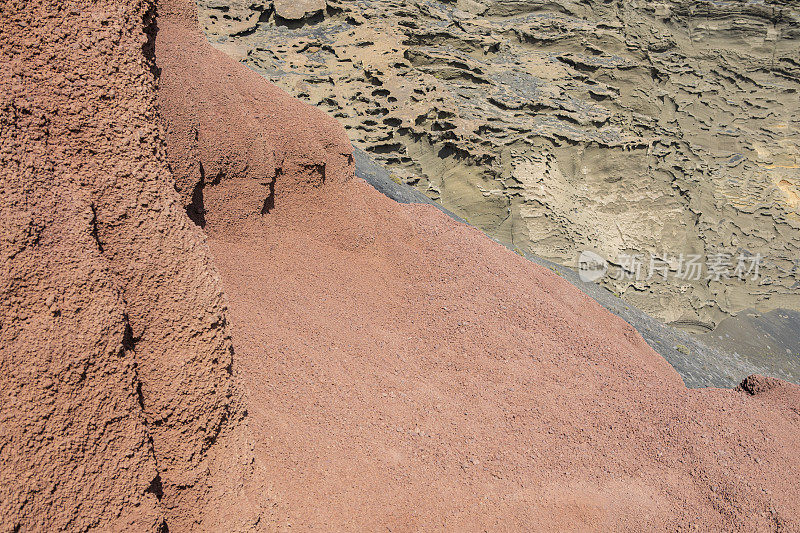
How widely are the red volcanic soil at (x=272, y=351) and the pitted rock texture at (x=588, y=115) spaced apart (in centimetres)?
657

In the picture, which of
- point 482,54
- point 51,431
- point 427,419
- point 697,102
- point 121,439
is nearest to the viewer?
point 51,431

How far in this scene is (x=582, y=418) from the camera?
4.04 metres

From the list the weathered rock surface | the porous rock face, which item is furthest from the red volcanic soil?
the weathered rock surface

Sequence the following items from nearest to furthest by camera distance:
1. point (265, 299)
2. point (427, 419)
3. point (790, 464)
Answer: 1. point (427, 419)
2. point (265, 299)
3. point (790, 464)

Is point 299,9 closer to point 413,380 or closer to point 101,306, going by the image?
point 413,380

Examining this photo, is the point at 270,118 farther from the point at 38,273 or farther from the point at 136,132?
the point at 38,273

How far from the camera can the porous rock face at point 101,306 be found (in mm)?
1759

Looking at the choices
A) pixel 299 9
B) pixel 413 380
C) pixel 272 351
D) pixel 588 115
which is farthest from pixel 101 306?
pixel 588 115

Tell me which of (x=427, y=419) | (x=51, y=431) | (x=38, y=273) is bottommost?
(x=427, y=419)

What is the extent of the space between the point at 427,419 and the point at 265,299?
4.79 ft

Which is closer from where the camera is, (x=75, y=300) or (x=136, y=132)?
(x=75, y=300)

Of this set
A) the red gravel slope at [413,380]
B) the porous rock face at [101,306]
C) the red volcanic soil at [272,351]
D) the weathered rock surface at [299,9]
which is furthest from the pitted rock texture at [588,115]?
the porous rock face at [101,306]

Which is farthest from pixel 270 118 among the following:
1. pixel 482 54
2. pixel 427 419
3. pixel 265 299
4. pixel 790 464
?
pixel 482 54

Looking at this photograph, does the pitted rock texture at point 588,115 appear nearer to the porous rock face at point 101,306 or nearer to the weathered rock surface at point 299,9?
the weathered rock surface at point 299,9
